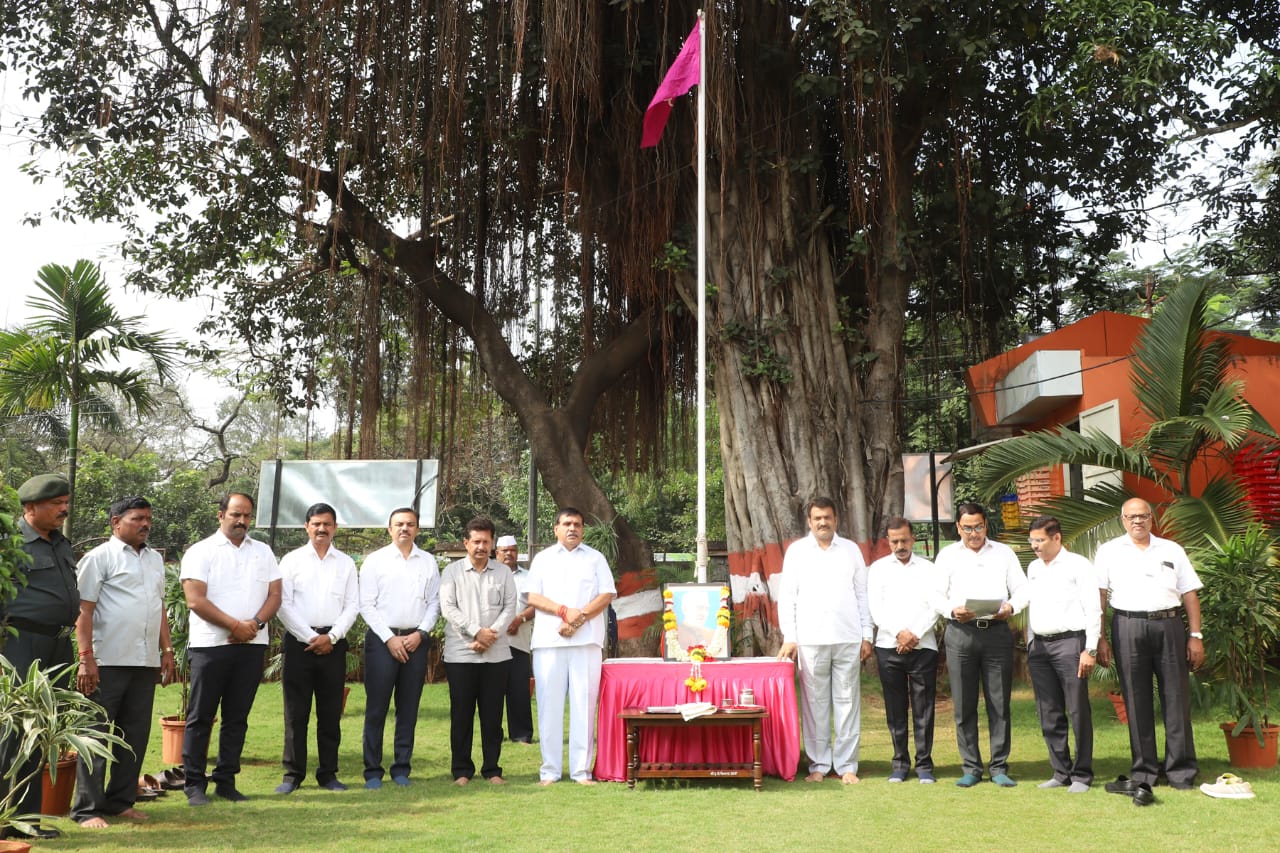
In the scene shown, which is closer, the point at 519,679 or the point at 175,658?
the point at 175,658

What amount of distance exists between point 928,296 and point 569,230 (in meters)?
3.50

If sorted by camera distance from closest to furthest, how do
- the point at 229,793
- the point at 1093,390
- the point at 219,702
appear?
the point at 229,793 < the point at 219,702 < the point at 1093,390

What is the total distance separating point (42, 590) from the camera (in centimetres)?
483

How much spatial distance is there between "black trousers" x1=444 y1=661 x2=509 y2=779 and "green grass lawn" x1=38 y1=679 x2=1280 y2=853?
16 centimetres

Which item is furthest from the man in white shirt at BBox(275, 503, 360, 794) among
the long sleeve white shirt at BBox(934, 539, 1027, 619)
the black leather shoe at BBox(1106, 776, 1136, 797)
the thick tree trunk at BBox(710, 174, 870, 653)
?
the thick tree trunk at BBox(710, 174, 870, 653)

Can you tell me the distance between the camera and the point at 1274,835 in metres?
4.65

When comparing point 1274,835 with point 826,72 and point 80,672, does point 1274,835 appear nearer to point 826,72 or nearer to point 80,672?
point 80,672

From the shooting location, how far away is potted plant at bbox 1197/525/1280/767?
602 cm

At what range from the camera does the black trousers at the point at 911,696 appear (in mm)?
6035

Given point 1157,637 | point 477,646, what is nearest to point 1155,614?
point 1157,637

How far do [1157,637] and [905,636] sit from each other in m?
1.18

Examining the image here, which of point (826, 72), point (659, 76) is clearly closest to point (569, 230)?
point (659, 76)

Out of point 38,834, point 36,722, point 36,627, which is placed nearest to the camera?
point 36,722

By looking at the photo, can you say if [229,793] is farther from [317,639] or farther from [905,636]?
[905,636]
